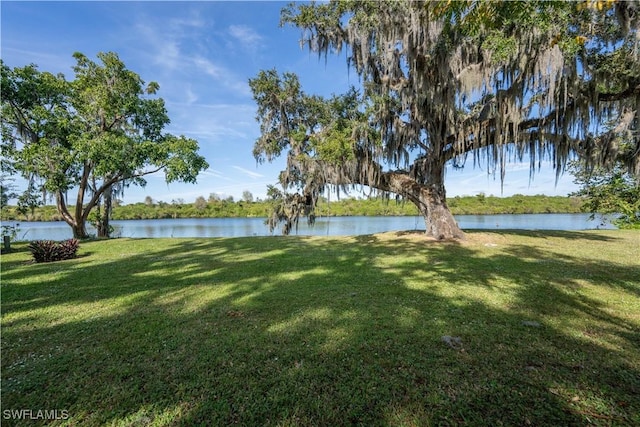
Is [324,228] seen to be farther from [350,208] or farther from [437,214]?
[350,208]

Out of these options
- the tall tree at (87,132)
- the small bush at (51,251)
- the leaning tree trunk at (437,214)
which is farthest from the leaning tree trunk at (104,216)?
the leaning tree trunk at (437,214)

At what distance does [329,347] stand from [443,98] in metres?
8.04

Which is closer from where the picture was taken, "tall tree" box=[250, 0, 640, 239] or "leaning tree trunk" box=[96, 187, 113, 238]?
"tall tree" box=[250, 0, 640, 239]

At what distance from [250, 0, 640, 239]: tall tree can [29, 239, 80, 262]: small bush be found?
771cm

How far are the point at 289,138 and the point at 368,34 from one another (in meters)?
5.32

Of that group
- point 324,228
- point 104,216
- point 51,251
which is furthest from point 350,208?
point 51,251

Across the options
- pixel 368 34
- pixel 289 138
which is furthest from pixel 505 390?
pixel 289 138

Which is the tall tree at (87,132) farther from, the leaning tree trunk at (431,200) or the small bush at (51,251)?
the leaning tree trunk at (431,200)

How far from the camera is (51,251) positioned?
794cm

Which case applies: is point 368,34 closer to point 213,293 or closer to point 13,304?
point 213,293

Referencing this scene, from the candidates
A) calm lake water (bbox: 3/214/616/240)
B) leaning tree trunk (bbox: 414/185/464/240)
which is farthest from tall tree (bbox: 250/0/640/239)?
calm lake water (bbox: 3/214/616/240)

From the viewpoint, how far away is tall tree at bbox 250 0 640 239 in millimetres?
6555

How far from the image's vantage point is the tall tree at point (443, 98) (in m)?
6.55

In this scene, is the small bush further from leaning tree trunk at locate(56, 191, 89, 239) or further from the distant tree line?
the distant tree line
